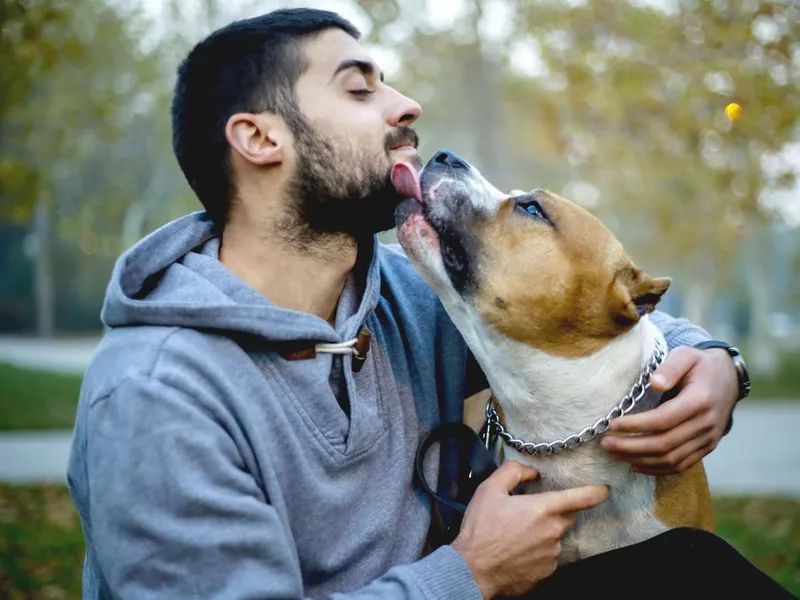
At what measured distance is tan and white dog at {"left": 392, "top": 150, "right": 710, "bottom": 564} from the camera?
249cm

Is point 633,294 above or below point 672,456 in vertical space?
above

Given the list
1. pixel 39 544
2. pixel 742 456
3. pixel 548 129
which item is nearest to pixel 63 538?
pixel 39 544

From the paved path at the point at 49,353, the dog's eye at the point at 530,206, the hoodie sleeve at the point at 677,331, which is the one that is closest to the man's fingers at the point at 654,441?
the hoodie sleeve at the point at 677,331

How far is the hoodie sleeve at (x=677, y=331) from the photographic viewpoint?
285 centimetres

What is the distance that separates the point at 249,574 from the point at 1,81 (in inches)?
200

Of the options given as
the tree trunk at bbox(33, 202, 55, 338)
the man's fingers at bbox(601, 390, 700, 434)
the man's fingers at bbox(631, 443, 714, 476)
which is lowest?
the tree trunk at bbox(33, 202, 55, 338)

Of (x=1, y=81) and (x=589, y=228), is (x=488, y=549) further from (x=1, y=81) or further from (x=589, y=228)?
(x=1, y=81)

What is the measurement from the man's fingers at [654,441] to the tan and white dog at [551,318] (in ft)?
0.38

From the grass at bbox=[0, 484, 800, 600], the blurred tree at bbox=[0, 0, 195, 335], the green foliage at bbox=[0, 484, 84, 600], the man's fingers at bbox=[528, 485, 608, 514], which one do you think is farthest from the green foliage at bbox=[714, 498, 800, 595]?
the blurred tree at bbox=[0, 0, 195, 335]

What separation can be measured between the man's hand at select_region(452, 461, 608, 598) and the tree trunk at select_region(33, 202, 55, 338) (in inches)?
1024

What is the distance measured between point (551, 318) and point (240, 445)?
40.3 inches

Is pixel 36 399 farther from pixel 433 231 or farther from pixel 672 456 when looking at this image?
pixel 672 456

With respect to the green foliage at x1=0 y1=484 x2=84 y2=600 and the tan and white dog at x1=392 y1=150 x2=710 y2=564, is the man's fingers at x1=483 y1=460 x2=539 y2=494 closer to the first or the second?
the tan and white dog at x1=392 y1=150 x2=710 y2=564

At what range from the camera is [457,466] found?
103 inches
